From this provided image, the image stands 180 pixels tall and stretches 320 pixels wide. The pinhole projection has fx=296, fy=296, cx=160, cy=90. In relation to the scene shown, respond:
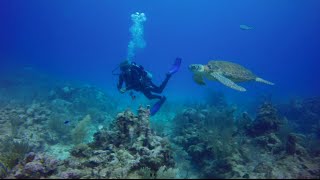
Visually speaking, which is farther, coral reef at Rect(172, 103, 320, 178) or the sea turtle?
the sea turtle

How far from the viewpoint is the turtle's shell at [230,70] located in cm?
1123

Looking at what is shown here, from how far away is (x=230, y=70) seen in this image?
37.4 feet

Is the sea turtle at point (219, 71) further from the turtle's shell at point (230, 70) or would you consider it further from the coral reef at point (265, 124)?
the coral reef at point (265, 124)

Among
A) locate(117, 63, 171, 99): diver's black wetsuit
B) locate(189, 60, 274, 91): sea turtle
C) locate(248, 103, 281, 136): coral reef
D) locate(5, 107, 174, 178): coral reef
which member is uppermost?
locate(117, 63, 171, 99): diver's black wetsuit

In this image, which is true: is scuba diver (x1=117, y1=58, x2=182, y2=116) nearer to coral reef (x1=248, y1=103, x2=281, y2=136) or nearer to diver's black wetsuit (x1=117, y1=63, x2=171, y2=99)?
diver's black wetsuit (x1=117, y1=63, x2=171, y2=99)

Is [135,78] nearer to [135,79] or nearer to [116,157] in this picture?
[135,79]

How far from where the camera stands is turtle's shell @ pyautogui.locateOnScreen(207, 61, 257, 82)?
1123 centimetres

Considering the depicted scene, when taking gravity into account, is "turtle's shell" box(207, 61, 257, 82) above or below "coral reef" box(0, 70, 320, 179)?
above

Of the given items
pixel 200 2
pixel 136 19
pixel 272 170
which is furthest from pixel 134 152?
pixel 200 2

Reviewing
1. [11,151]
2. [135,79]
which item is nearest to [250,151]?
[135,79]

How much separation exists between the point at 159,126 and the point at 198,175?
5238mm

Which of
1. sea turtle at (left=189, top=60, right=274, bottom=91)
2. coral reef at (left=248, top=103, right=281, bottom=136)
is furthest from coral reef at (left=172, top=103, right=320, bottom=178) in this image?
sea turtle at (left=189, top=60, right=274, bottom=91)

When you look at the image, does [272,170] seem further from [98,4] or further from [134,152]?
[98,4]

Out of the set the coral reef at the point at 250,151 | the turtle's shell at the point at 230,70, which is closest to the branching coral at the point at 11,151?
the coral reef at the point at 250,151
